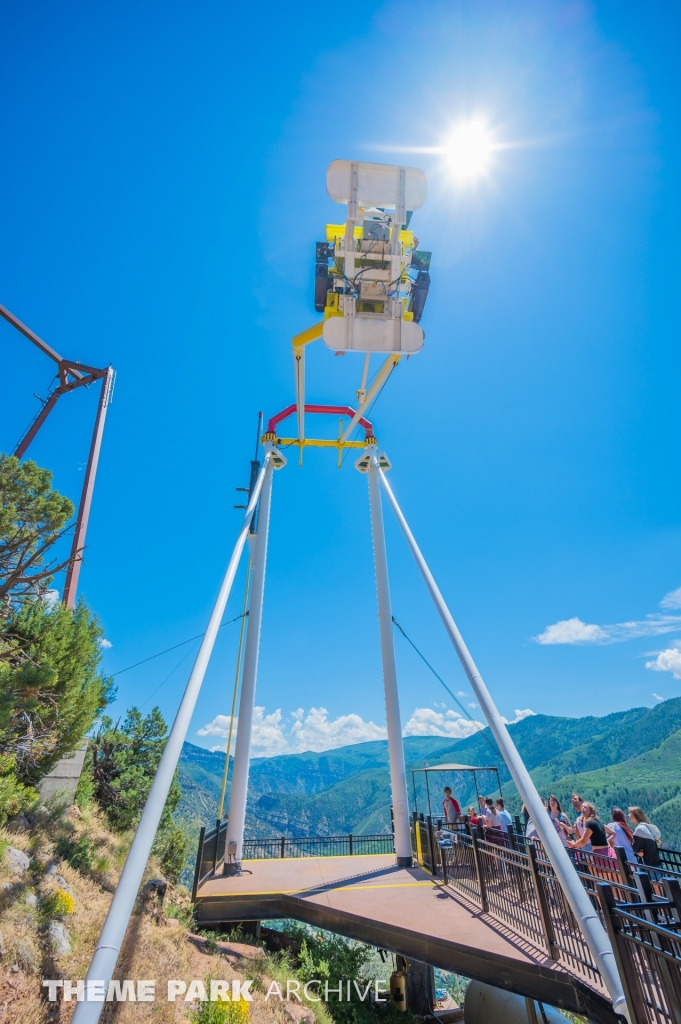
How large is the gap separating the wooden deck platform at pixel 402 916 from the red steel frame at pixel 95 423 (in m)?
9.52

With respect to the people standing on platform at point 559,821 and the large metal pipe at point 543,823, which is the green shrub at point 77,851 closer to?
the large metal pipe at point 543,823

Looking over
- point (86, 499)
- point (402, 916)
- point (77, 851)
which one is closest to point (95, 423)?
point (86, 499)

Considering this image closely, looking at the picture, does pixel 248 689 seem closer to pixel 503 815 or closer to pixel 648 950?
pixel 503 815

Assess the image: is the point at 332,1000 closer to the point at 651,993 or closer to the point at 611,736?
the point at 651,993

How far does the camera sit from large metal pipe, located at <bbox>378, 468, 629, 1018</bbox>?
4.50 metres

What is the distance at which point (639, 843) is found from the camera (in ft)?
24.5

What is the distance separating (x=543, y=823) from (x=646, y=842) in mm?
3273

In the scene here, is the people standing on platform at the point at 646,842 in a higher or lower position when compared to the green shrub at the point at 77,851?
higher

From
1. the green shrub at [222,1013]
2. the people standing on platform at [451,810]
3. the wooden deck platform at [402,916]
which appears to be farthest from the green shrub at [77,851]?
the people standing on platform at [451,810]

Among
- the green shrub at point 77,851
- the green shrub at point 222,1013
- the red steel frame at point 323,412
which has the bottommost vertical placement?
the green shrub at point 222,1013

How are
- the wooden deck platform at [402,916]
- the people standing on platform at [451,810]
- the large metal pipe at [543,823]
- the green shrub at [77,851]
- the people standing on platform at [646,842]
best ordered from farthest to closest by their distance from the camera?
1. the people standing on platform at [451,810]
2. the green shrub at [77,851]
3. the people standing on platform at [646,842]
4. the wooden deck platform at [402,916]
5. the large metal pipe at [543,823]

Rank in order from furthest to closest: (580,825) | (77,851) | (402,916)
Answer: (77,851)
(580,825)
(402,916)

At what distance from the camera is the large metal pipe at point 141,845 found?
145 inches

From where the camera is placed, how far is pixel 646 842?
7.39 metres
